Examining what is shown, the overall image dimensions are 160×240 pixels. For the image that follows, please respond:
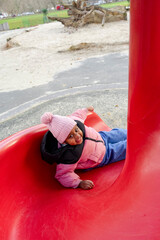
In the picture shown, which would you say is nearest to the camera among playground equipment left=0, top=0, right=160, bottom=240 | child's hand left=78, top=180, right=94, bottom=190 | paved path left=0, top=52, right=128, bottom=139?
playground equipment left=0, top=0, right=160, bottom=240

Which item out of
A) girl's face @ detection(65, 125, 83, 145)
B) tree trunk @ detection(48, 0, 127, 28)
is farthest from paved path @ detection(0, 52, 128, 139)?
tree trunk @ detection(48, 0, 127, 28)

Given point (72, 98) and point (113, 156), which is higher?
point (113, 156)

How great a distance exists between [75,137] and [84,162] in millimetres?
151

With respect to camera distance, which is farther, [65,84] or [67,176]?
[65,84]

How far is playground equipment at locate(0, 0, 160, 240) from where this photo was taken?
0.49 metres

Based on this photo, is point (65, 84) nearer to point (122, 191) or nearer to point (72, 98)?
point (72, 98)

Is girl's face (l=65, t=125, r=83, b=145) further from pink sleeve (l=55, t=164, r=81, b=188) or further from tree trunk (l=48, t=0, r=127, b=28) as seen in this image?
tree trunk (l=48, t=0, r=127, b=28)

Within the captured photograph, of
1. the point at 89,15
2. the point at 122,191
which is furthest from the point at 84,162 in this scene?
the point at 89,15

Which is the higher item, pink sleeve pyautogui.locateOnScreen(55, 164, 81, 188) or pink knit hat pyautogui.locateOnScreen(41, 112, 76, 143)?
pink knit hat pyautogui.locateOnScreen(41, 112, 76, 143)

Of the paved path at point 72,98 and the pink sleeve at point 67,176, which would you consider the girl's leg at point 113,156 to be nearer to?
the pink sleeve at point 67,176

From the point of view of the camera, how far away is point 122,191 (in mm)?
600

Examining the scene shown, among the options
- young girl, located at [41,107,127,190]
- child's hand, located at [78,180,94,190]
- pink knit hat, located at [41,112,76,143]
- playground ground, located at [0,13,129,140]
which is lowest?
playground ground, located at [0,13,129,140]

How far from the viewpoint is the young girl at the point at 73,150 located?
89 cm

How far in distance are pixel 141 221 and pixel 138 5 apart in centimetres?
47
